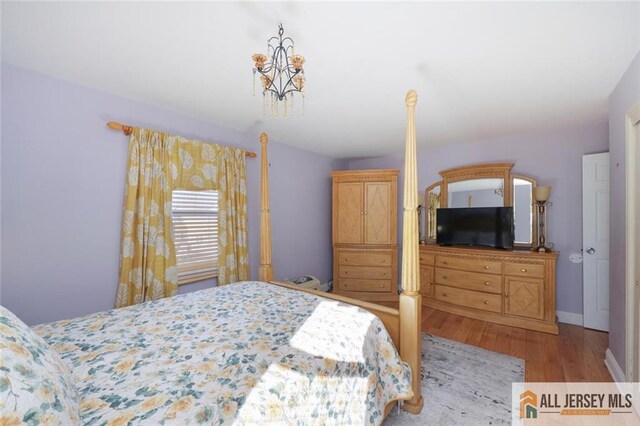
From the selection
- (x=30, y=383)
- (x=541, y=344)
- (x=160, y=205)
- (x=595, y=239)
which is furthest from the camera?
(x=595, y=239)

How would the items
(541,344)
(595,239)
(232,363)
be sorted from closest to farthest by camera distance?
(232,363) → (541,344) → (595,239)

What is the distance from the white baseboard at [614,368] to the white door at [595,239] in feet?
2.92

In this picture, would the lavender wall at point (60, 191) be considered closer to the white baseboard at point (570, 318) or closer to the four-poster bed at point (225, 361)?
the four-poster bed at point (225, 361)

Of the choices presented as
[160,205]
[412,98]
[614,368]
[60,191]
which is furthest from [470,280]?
[60,191]

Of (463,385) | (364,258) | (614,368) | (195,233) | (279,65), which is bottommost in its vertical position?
Result: (463,385)

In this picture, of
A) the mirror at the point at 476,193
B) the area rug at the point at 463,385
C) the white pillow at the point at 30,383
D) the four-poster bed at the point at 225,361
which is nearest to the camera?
the white pillow at the point at 30,383

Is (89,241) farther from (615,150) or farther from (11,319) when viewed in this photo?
(615,150)

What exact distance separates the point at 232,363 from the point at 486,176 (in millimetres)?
3745

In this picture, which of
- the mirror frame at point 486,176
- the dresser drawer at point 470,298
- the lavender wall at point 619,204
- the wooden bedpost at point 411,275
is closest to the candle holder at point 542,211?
the mirror frame at point 486,176

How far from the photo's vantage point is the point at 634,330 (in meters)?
1.67

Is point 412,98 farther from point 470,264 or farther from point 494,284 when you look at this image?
point 494,284

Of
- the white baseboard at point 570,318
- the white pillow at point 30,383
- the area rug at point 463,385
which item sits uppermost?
the white pillow at point 30,383

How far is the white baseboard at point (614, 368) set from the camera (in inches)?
72.9

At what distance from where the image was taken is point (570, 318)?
3002mm
